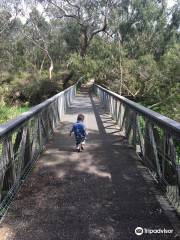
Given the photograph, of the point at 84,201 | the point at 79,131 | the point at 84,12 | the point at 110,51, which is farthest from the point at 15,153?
the point at 84,12

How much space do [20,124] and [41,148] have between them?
8.78 ft

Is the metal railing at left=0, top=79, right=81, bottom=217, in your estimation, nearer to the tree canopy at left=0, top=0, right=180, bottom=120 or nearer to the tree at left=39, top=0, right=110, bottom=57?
the tree canopy at left=0, top=0, right=180, bottom=120

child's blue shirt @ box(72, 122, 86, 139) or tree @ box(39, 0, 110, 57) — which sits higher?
tree @ box(39, 0, 110, 57)

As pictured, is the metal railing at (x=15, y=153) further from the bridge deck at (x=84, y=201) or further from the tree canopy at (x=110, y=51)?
the tree canopy at (x=110, y=51)

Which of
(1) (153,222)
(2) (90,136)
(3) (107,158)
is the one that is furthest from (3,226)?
(2) (90,136)

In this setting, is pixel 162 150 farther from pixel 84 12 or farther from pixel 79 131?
pixel 84 12

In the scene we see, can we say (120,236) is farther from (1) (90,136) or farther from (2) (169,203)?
(1) (90,136)

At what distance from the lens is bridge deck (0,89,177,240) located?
405 cm

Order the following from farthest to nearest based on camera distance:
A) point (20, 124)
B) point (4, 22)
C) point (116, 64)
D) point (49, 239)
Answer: point (4, 22) → point (116, 64) → point (20, 124) → point (49, 239)

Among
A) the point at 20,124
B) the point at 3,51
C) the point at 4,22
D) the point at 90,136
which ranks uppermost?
the point at 4,22

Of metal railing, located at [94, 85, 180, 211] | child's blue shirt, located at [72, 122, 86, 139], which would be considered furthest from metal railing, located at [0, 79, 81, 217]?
metal railing, located at [94, 85, 180, 211]

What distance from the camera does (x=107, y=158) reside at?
742 cm

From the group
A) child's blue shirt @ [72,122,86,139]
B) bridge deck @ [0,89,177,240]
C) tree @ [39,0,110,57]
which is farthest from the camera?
tree @ [39,0,110,57]

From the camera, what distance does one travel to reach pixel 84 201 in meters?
4.91
